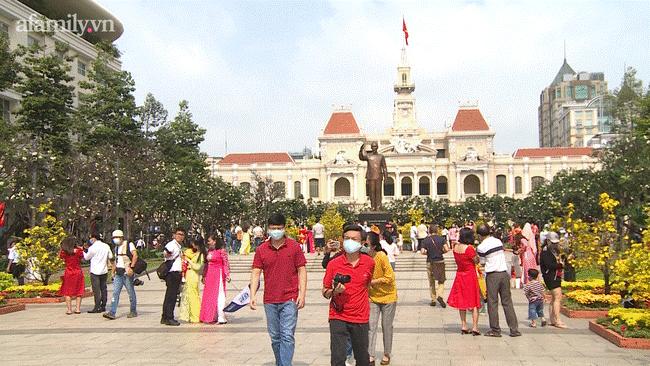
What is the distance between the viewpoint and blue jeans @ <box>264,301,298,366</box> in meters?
6.11

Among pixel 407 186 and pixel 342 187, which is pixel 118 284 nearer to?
pixel 407 186

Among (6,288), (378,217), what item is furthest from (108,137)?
(6,288)

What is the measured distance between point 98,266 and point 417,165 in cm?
7274

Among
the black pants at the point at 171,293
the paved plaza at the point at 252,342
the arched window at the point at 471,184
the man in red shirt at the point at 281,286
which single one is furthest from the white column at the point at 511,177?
the man in red shirt at the point at 281,286

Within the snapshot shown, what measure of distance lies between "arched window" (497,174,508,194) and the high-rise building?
16529mm

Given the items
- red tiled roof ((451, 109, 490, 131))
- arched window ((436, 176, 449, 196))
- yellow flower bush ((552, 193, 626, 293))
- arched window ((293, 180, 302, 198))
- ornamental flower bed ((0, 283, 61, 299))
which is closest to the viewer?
yellow flower bush ((552, 193, 626, 293))

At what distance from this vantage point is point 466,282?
28.1ft

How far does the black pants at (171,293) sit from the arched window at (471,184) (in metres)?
75.6

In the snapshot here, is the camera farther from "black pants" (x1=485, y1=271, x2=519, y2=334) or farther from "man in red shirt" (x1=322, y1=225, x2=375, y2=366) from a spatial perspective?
"black pants" (x1=485, y1=271, x2=519, y2=334)

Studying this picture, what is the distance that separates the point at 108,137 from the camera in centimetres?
3309

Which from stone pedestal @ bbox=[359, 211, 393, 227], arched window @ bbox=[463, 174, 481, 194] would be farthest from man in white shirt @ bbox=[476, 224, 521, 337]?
arched window @ bbox=[463, 174, 481, 194]

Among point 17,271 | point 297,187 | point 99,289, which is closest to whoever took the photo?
point 99,289

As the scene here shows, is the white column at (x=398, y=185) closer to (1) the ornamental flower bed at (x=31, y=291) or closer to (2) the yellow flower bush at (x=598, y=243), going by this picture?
(1) the ornamental flower bed at (x=31, y=291)

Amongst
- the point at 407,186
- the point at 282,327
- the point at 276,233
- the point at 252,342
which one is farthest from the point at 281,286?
the point at 407,186
